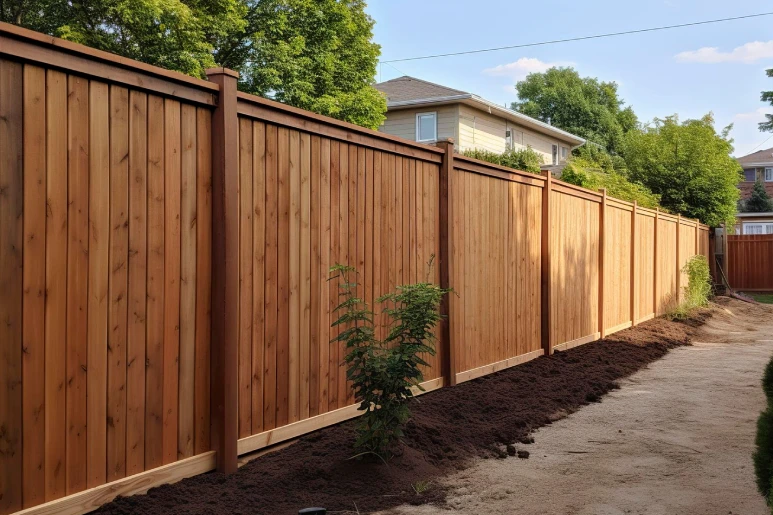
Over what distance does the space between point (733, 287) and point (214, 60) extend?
1769 centimetres

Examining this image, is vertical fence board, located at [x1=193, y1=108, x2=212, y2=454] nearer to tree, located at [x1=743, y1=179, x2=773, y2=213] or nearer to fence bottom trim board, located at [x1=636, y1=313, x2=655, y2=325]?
fence bottom trim board, located at [x1=636, y1=313, x2=655, y2=325]

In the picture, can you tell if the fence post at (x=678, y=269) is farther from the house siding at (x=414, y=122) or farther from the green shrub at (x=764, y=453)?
the green shrub at (x=764, y=453)

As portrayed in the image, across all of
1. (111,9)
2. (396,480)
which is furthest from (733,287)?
(396,480)

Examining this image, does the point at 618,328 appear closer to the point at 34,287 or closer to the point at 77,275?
the point at 77,275

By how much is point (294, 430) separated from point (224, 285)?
3.68 feet

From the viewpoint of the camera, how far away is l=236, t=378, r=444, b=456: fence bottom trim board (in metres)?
4.32

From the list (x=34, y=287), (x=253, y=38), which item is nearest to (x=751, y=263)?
(x=253, y=38)

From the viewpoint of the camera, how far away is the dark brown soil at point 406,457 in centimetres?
378

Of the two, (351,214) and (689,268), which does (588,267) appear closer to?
(351,214)

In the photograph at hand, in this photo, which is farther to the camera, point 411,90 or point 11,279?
point 411,90

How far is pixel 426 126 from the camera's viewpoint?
1031 inches

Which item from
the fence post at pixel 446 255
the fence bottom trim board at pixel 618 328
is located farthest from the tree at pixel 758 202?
the fence post at pixel 446 255

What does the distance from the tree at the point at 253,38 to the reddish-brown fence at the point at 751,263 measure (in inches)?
495

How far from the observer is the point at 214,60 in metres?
20.3
